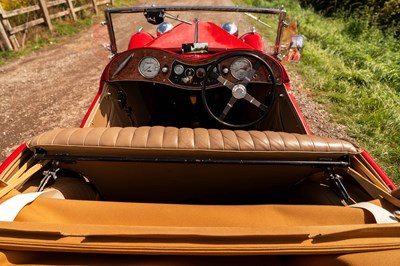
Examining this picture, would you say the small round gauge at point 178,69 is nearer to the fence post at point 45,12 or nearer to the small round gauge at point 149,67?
the small round gauge at point 149,67

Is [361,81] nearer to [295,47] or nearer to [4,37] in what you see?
[295,47]

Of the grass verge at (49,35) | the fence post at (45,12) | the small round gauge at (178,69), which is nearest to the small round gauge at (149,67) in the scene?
the small round gauge at (178,69)

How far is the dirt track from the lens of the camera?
13.7 ft

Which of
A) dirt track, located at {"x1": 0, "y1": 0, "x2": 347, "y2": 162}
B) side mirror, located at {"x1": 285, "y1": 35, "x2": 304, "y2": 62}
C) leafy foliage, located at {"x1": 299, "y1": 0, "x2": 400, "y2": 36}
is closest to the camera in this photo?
side mirror, located at {"x1": 285, "y1": 35, "x2": 304, "y2": 62}

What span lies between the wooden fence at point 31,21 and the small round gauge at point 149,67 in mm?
6044

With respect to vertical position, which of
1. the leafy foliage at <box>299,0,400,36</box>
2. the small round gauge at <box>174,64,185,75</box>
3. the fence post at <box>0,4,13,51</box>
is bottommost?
the leafy foliage at <box>299,0,400,36</box>

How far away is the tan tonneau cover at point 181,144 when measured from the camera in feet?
4.54

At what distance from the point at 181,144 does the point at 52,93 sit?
4751 millimetres

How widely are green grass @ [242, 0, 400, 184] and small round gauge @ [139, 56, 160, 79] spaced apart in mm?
3081

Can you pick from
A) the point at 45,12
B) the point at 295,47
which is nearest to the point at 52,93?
the point at 45,12

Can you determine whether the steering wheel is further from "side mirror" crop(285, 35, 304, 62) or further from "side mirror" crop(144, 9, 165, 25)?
"side mirror" crop(144, 9, 165, 25)

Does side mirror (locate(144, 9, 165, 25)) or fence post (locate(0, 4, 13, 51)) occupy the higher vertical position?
side mirror (locate(144, 9, 165, 25))

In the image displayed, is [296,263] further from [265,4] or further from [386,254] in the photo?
[265,4]

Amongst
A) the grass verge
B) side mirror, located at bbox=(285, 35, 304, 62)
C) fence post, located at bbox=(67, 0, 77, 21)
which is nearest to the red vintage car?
side mirror, located at bbox=(285, 35, 304, 62)
